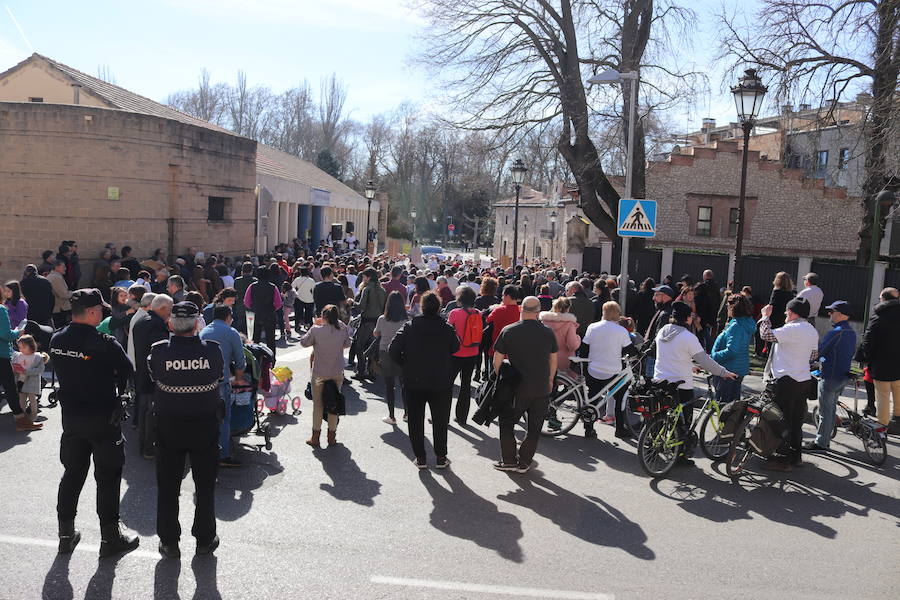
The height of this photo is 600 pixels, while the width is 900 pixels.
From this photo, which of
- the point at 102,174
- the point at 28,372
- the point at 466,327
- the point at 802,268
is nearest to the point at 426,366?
the point at 466,327

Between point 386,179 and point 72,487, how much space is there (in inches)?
3083

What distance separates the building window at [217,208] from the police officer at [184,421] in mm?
20617

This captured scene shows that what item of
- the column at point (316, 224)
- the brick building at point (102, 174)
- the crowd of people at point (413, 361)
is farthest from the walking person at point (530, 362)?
the column at point (316, 224)

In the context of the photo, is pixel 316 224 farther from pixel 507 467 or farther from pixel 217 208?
pixel 507 467

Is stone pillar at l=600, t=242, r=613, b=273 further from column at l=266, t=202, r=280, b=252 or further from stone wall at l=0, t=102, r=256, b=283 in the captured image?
column at l=266, t=202, r=280, b=252

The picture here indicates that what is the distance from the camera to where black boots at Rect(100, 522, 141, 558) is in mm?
5555

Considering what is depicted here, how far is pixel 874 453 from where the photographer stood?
340 inches

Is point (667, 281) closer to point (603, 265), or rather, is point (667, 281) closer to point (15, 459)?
point (603, 265)

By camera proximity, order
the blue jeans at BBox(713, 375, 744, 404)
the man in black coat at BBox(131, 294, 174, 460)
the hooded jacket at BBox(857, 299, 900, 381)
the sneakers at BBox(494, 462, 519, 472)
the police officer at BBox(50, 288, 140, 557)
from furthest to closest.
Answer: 1. the hooded jacket at BBox(857, 299, 900, 381)
2. the blue jeans at BBox(713, 375, 744, 404)
3. the sneakers at BBox(494, 462, 519, 472)
4. the man in black coat at BBox(131, 294, 174, 460)
5. the police officer at BBox(50, 288, 140, 557)

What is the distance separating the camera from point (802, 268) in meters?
21.6

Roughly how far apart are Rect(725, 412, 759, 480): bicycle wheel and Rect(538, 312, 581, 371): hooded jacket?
2.21 metres

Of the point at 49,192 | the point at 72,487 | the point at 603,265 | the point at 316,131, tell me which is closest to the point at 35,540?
the point at 72,487

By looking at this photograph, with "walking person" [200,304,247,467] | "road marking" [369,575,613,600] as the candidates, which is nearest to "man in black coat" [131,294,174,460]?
"walking person" [200,304,247,467]

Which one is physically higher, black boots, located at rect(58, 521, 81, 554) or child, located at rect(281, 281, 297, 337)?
child, located at rect(281, 281, 297, 337)
